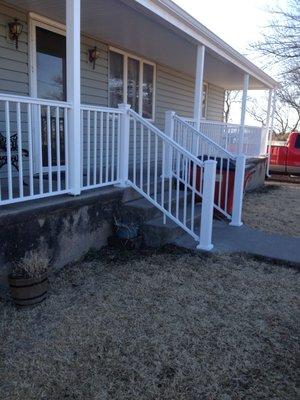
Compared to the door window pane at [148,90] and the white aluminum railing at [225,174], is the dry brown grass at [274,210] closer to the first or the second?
the white aluminum railing at [225,174]

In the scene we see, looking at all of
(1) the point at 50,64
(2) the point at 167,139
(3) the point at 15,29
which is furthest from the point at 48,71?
(2) the point at 167,139

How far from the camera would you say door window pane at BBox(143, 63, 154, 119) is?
28.3 ft

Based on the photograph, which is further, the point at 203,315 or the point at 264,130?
the point at 264,130

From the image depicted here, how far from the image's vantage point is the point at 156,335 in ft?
9.36

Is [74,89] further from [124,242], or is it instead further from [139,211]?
[124,242]

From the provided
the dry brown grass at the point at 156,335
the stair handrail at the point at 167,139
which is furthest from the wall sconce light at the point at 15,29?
the dry brown grass at the point at 156,335

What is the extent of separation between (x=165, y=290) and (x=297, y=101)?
24.6 meters

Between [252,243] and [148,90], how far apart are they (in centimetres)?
513

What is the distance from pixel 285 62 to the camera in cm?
1703

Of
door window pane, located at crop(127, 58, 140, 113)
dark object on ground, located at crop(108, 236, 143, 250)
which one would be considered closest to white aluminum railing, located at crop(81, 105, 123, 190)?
dark object on ground, located at crop(108, 236, 143, 250)

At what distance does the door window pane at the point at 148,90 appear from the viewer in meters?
8.64

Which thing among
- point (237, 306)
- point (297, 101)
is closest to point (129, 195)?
point (237, 306)

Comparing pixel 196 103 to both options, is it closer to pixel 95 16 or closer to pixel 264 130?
pixel 95 16

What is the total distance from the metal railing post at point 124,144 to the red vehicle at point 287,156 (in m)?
9.75
